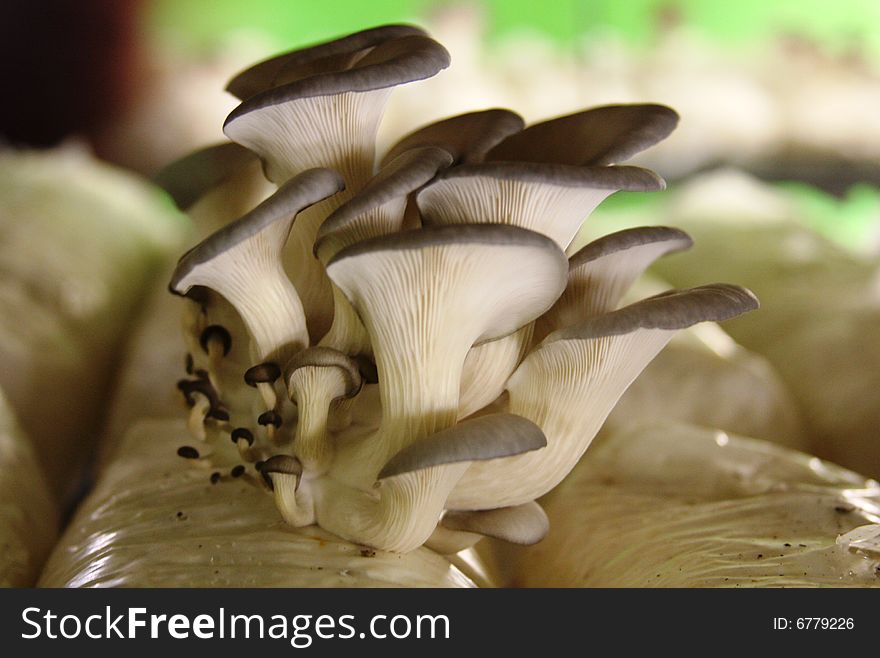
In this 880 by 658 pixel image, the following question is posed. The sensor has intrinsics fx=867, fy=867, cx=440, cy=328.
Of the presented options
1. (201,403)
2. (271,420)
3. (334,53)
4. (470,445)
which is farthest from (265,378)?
(334,53)

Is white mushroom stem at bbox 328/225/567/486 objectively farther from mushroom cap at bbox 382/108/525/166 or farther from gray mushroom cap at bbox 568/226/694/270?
mushroom cap at bbox 382/108/525/166

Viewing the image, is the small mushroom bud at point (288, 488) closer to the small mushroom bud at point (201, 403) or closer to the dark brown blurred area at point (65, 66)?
the small mushroom bud at point (201, 403)

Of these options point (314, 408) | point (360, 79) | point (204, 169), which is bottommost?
point (314, 408)

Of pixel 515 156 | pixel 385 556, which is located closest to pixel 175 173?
pixel 515 156

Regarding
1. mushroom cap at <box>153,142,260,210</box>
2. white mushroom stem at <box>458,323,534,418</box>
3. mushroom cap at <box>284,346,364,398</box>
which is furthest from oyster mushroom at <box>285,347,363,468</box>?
mushroom cap at <box>153,142,260,210</box>

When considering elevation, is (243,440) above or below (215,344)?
below

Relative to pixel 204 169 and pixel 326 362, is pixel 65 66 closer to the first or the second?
pixel 204 169

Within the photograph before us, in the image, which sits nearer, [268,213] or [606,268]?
[268,213]
